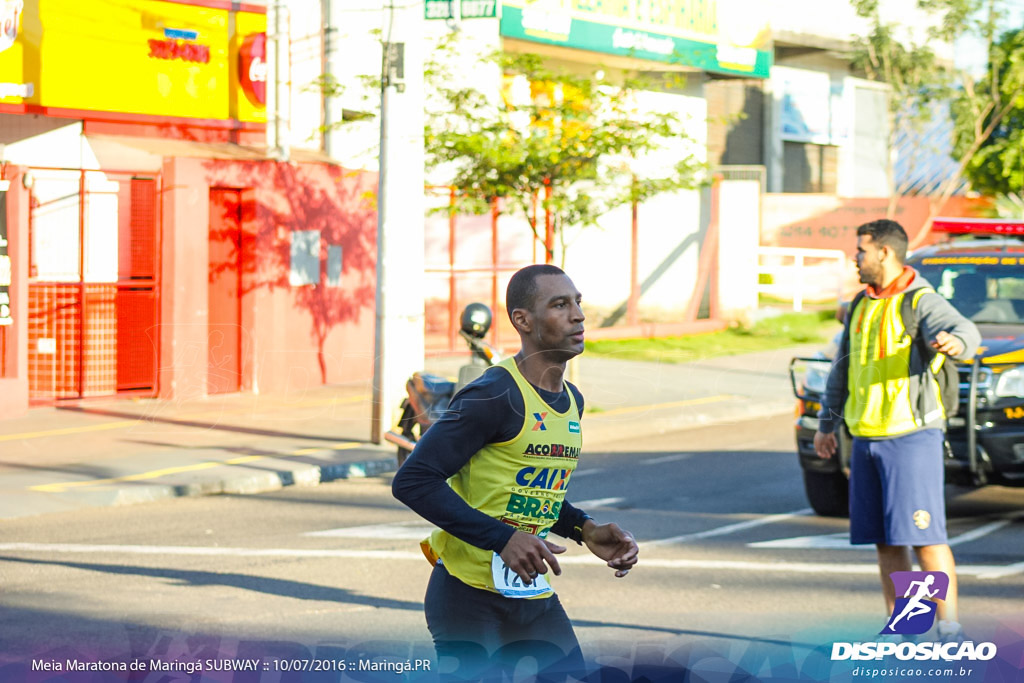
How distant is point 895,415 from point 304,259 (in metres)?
13.3

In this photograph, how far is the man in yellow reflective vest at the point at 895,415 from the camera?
21.1 ft

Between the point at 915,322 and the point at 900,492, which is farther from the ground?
the point at 915,322

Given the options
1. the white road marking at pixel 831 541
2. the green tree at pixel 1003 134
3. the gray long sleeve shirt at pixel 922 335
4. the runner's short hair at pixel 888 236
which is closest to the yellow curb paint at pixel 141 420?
the white road marking at pixel 831 541

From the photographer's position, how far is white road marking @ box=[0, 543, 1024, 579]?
861 centimetres

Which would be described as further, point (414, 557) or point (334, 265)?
point (334, 265)

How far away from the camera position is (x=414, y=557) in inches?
358

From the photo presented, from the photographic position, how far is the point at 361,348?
20.2 meters

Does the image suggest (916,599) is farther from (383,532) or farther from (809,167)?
(809,167)

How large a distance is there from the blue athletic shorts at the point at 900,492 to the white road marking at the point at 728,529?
3.04m

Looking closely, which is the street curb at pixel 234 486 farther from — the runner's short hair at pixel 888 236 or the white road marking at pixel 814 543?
the runner's short hair at pixel 888 236

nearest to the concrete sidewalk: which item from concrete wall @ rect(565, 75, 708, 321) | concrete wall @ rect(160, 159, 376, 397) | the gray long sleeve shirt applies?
concrete wall @ rect(160, 159, 376, 397)

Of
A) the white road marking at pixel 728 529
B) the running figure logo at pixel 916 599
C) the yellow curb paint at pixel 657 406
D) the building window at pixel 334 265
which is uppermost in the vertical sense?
the building window at pixel 334 265

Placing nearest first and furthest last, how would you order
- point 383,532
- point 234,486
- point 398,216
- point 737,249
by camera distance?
point 383,532, point 234,486, point 398,216, point 737,249

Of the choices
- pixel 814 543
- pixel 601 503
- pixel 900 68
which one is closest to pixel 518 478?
pixel 814 543
